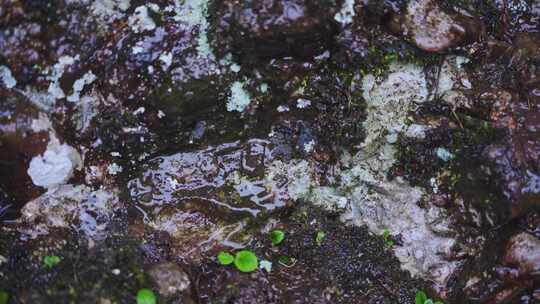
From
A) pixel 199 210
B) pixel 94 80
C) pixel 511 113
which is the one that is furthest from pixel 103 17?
pixel 511 113

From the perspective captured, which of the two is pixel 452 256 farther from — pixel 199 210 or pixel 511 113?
pixel 199 210

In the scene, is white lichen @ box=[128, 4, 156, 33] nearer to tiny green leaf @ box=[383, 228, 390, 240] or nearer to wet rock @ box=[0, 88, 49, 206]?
wet rock @ box=[0, 88, 49, 206]

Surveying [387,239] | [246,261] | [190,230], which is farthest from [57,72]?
[387,239]

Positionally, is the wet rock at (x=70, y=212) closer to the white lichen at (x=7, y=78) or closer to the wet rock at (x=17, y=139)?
the wet rock at (x=17, y=139)

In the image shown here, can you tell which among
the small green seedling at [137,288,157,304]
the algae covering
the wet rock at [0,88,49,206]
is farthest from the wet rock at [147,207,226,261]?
the wet rock at [0,88,49,206]

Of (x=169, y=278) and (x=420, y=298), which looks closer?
(x=169, y=278)

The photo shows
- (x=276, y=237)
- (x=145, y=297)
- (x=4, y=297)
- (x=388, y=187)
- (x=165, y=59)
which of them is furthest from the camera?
(x=388, y=187)

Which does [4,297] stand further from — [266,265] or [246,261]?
[266,265]
